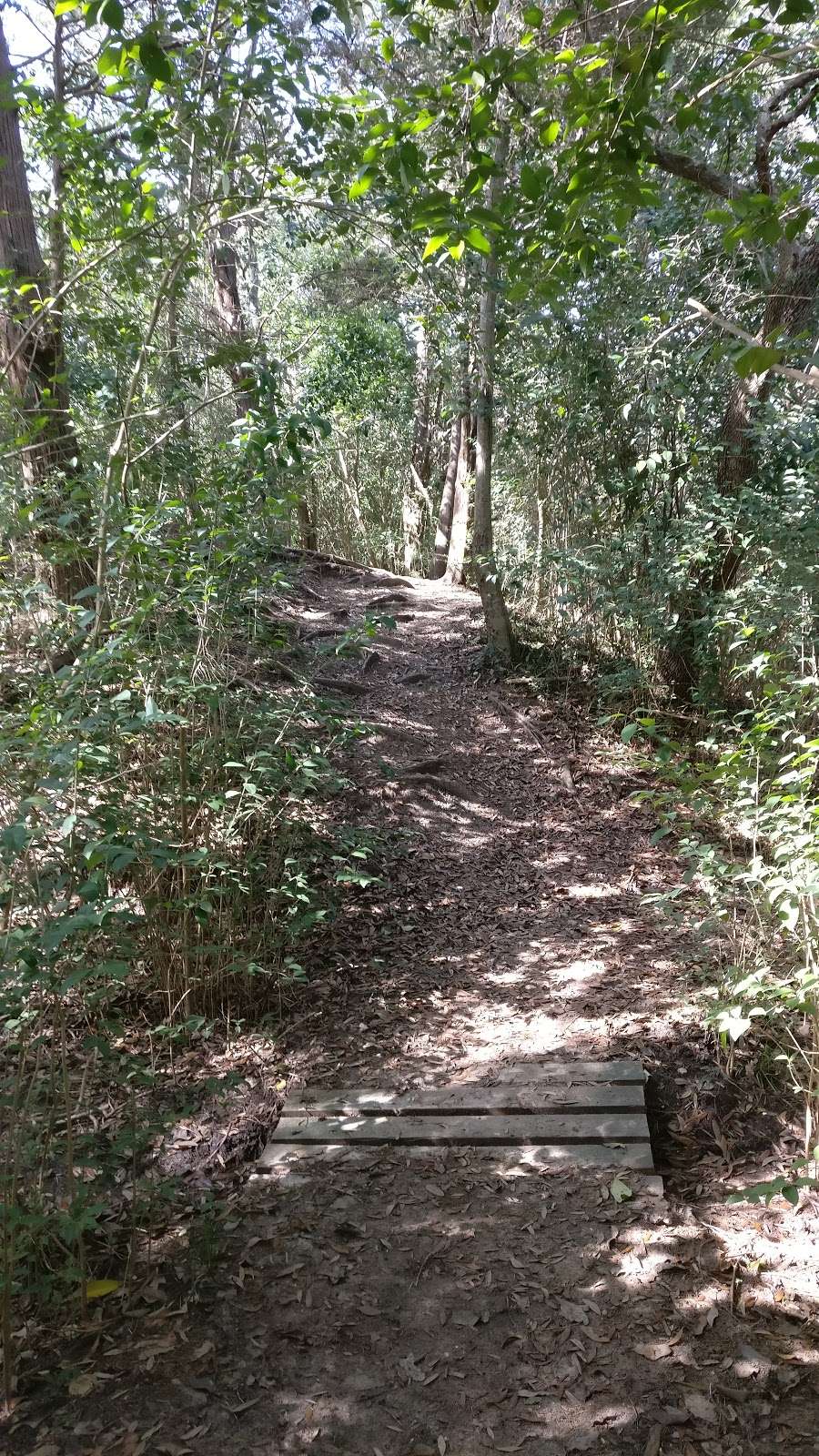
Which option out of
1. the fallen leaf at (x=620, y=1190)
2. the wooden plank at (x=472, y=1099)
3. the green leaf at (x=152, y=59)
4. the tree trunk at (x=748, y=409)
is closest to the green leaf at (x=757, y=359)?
the green leaf at (x=152, y=59)

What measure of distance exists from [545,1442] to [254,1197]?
4.12 feet

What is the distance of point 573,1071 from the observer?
139 inches

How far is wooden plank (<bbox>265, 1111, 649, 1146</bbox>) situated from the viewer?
3.16m

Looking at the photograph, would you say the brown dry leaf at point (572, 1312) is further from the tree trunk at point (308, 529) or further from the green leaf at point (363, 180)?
the tree trunk at point (308, 529)

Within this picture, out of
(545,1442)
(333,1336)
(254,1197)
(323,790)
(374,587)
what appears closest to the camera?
(545,1442)

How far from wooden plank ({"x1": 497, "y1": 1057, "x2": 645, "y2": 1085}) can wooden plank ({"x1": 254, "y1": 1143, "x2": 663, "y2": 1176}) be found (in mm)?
335

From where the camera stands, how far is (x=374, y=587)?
11.6 m

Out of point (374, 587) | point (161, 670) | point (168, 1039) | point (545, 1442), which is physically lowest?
point (545, 1442)

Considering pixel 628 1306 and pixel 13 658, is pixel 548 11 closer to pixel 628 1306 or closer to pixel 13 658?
pixel 13 658

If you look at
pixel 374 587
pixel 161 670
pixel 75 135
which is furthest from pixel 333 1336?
pixel 374 587

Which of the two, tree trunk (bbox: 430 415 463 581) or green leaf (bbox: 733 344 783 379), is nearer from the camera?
green leaf (bbox: 733 344 783 379)

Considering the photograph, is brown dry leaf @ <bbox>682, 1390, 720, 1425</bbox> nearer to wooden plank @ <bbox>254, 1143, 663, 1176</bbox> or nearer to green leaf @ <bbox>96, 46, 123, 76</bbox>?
wooden plank @ <bbox>254, 1143, 663, 1176</bbox>

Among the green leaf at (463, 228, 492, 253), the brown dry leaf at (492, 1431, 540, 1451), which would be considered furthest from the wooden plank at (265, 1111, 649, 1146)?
the green leaf at (463, 228, 492, 253)

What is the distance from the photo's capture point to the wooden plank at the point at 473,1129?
3.16m
